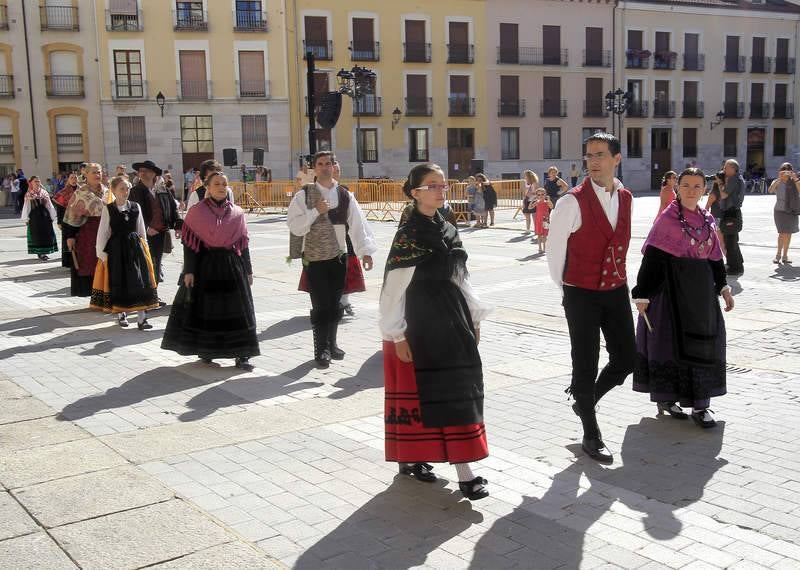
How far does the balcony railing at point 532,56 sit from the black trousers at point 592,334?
42465 mm

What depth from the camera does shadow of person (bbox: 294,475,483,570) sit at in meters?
3.58

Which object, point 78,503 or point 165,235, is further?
point 165,235

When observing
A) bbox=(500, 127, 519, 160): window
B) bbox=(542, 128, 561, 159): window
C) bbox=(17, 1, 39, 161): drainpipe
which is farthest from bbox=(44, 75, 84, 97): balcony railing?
bbox=(542, 128, 561, 159): window

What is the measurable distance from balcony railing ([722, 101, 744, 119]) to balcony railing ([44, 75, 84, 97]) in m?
35.8

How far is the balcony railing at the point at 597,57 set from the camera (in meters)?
47.1

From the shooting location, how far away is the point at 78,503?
4.16 m

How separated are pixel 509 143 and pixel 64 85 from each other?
74.6ft

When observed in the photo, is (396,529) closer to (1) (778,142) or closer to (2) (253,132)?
(2) (253,132)

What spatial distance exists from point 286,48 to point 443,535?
40.3 metres

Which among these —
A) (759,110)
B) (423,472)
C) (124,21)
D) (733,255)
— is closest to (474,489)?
(423,472)

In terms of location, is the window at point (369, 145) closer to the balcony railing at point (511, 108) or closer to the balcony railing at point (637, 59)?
the balcony railing at point (511, 108)

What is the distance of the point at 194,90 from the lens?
40.9m

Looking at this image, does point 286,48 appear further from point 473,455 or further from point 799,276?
point 473,455

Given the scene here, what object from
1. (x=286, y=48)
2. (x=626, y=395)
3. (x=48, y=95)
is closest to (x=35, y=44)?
(x=48, y=95)
